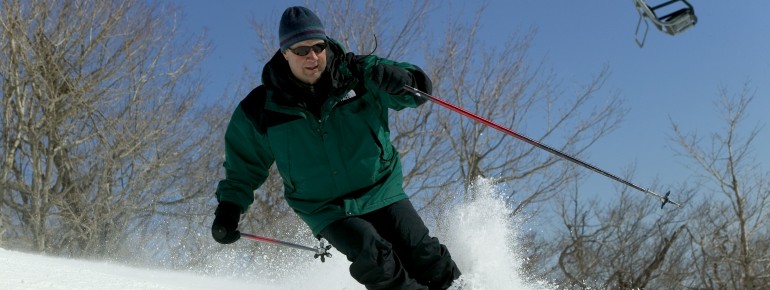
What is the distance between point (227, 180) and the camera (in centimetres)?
309

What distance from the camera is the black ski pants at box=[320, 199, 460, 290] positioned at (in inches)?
104

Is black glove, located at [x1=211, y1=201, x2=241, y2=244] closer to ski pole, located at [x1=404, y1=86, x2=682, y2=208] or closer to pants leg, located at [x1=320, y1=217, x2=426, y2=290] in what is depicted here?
pants leg, located at [x1=320, y1=217, x2=426, y2=290]

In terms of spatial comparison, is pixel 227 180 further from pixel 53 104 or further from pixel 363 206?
pixel 53 104

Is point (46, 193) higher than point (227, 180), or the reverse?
point (46, 193)

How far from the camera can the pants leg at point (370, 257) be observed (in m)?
2.62

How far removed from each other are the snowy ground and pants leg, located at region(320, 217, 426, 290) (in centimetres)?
52

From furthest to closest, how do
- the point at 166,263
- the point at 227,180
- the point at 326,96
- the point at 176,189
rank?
the point at 176,189 → the point at 166,263 → the point at 227,180 → the point at 326,96

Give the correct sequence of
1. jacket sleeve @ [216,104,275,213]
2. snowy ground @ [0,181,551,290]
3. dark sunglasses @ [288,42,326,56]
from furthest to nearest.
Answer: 1. snowy ground @ [0,181,551,290]
2. jacket sleeve @ [216,104,275,213]
3. dark sunglasses @ [288,42,326,56]

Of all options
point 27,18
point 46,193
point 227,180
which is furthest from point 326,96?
point 46,193

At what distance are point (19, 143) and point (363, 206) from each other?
46.5 feet

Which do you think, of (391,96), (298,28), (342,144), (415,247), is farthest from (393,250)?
(298,28)

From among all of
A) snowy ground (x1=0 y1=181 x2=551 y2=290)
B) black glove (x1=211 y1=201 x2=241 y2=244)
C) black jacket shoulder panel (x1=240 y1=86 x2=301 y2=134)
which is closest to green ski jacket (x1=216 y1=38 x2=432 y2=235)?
black jacket shoulder panel (x1=240 y1=86 x2=301 y2=134)

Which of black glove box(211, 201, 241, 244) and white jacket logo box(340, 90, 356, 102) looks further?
black glove box(211, 201, 241, 244)

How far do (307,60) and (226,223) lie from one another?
2.60 feet
